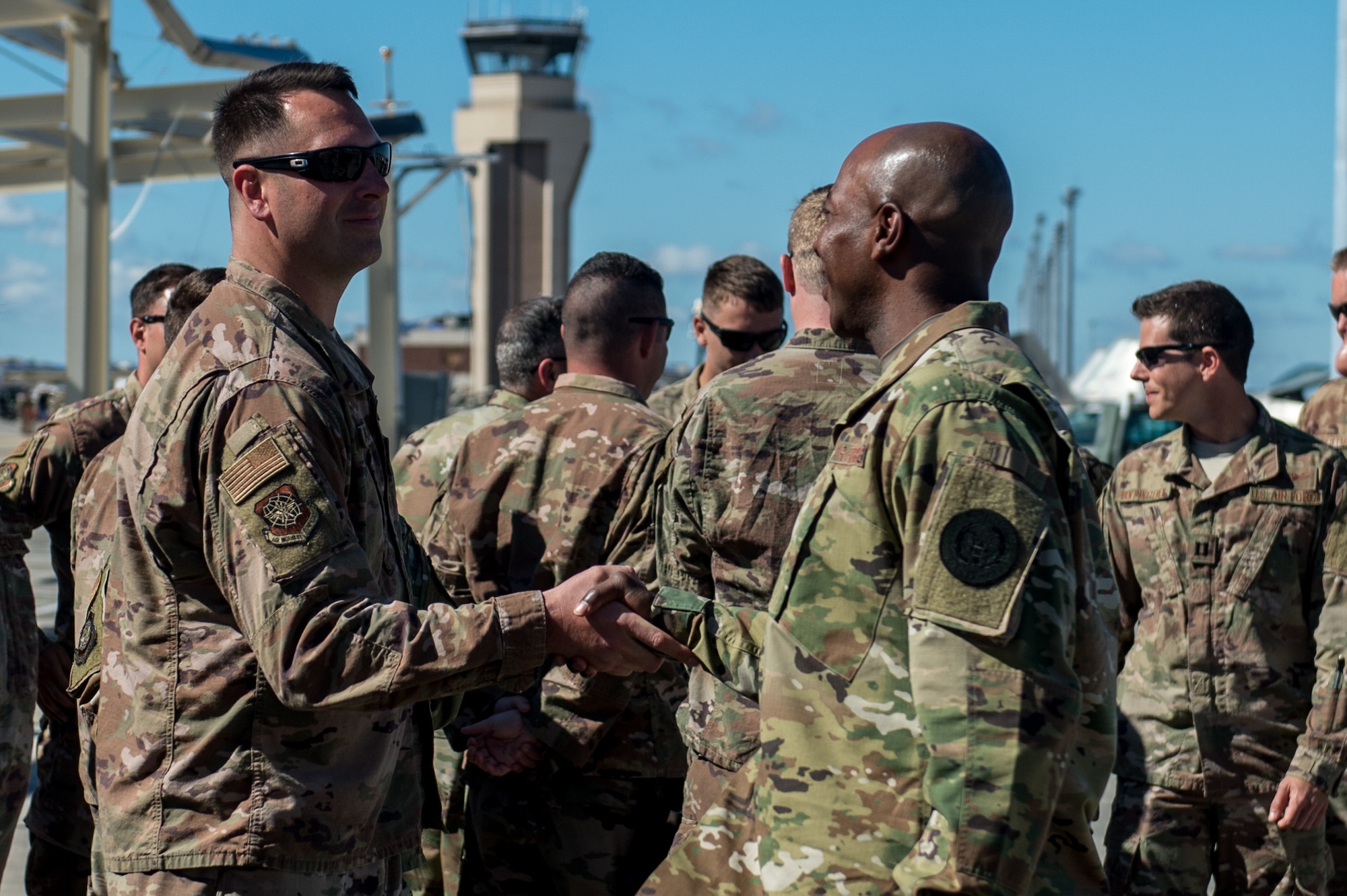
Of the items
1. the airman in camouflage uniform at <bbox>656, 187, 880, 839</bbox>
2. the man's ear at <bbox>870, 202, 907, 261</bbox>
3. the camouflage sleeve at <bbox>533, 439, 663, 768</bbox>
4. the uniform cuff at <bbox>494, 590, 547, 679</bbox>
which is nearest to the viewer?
the man's ear at <bbox>870, 202, 907, 261</bbox>

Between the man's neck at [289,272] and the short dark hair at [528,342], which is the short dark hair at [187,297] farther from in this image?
the man's neck at [289,272]

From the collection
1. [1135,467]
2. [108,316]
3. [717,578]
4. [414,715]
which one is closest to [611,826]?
[717,578]

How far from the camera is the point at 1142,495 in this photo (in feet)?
15.0

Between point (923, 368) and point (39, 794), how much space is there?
353 cm

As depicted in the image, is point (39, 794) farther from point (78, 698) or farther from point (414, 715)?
point (414, 715)

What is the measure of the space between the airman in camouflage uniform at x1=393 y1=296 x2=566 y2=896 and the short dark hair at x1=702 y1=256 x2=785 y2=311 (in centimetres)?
70

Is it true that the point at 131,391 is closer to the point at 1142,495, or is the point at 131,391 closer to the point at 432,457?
the point at 432,457

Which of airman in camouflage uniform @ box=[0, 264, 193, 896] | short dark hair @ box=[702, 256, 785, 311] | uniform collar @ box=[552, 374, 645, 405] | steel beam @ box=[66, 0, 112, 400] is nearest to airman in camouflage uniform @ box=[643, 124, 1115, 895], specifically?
uniform collar @ box=[552, 374, 645, 405]

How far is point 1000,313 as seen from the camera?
2.27 meters

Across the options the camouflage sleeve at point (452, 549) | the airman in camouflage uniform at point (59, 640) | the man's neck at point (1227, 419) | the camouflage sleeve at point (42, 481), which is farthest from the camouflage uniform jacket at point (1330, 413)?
the camouflage sleeve at point (42, 481)

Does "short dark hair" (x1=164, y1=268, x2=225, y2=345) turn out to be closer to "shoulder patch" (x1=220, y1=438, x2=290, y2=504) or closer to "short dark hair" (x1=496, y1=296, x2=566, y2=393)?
"short dark hair" (x1=496, y1=296, x2=566, y2=393)

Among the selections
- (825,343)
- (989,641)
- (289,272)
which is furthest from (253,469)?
(825,343)

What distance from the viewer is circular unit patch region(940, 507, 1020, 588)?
76.7 inches

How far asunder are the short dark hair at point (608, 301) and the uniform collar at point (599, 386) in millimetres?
119
